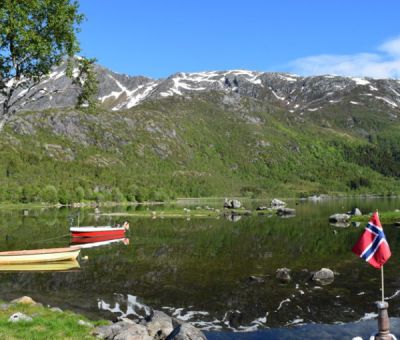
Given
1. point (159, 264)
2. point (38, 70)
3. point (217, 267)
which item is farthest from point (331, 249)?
point (38, 70)

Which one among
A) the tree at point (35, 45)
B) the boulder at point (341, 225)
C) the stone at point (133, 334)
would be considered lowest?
the boulder at point (341, 225)

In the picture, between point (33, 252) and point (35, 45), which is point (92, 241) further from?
point (35, 45)

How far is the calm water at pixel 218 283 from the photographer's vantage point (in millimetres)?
32281

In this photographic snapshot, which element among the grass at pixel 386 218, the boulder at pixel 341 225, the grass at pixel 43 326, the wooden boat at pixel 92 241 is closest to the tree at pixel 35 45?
the grass at pixel 43 326

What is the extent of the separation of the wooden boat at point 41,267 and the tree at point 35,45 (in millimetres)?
20103

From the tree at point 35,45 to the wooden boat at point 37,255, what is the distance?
20.0 metres

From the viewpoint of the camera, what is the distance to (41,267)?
5069 cm

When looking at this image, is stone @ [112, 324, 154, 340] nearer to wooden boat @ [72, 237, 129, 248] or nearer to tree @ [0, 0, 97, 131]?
tree @ [0, 0, 97, 131]

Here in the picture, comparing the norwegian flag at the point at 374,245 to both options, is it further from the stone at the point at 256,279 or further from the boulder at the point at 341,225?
the boulder at the point at 341,225

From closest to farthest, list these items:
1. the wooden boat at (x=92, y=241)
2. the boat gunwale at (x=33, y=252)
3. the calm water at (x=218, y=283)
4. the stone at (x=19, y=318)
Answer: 1. the stone at (x=19, y=318)
2. the calm water at (x=218, y=283)
3. the boat gunwale at (x=33, y=252)
4. the wooden boat at (x=92, y=241)

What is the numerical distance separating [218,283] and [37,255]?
23166 mm

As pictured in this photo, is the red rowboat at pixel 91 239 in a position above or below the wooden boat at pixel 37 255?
below

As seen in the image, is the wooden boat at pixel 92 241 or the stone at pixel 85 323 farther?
the wooden boat at pixel 92 241

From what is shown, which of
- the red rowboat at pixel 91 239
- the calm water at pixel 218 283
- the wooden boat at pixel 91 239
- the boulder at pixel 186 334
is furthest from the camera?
the red rowboat at pixel 91 239
